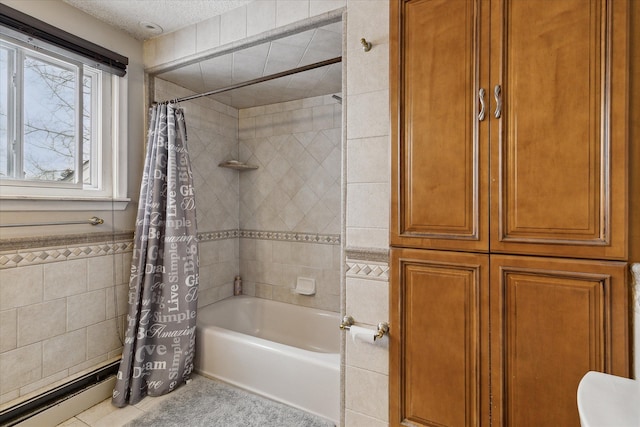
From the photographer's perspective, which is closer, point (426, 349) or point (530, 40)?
point (530, 40)

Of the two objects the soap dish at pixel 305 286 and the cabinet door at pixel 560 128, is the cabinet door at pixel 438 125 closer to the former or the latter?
the cabinet door at pixel 560 128

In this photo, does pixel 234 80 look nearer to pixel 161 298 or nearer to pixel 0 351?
pixel 161 298

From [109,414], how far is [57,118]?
5.79ft

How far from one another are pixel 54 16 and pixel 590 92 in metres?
2.51

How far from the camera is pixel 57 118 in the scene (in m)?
1.83

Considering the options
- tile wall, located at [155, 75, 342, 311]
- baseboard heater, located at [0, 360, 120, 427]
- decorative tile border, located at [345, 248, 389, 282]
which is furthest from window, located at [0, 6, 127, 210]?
decorative tile border, located at [345, 248, 389, 282]

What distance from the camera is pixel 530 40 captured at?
98 centimetres

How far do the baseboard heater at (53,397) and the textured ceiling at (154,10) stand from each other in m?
2.16

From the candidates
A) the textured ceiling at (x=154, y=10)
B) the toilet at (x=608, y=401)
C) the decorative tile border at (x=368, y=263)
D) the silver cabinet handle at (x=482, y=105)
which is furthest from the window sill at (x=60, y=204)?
the toilet at (x=608, y=401)

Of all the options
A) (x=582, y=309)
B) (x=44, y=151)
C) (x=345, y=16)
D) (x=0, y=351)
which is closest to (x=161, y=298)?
(x=0, y=351)

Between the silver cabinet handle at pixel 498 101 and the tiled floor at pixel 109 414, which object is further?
the tiled floor at pixel 109 414

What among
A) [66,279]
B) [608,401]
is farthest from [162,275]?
[608,401]

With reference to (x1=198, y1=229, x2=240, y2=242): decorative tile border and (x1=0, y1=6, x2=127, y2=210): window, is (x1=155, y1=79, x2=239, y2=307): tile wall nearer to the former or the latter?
(x1=198, y1=229, x2=240, y2=242): decorative tile border

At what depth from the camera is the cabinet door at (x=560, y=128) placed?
871 mm
